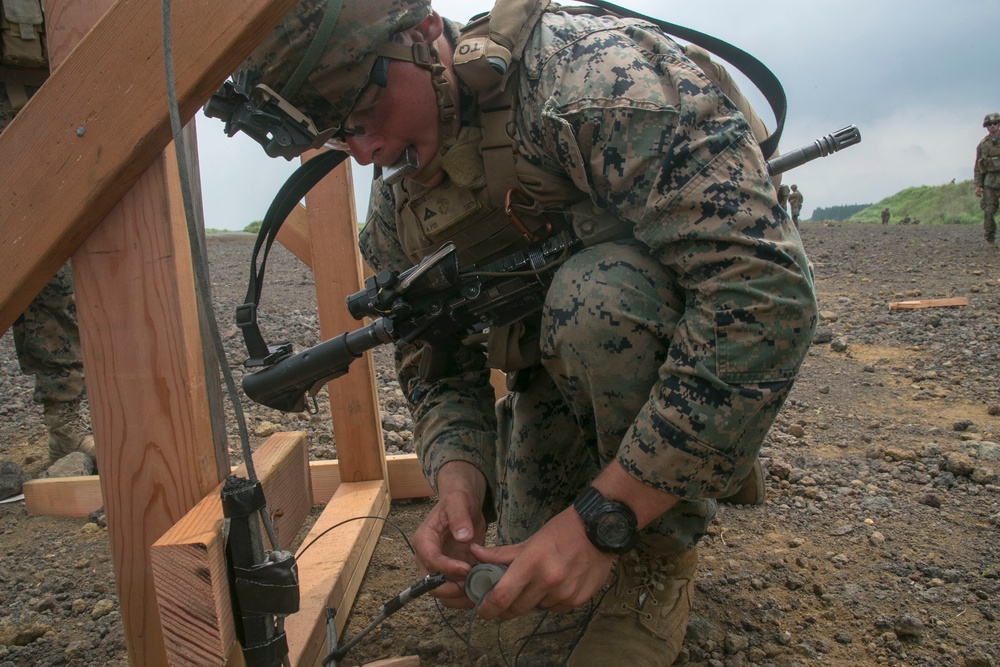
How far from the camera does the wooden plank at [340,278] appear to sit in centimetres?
231

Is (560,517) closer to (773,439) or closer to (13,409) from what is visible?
(773,439)

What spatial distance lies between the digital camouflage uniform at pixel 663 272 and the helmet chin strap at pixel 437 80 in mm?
65

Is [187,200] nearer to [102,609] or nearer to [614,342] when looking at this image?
[614,342]

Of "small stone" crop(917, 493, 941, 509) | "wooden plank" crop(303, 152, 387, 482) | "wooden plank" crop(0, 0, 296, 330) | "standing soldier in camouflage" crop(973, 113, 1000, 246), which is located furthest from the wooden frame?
"standing soldier in camouflage" crop(973, 113, 1000, 246)

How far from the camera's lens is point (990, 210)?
34.6 feet

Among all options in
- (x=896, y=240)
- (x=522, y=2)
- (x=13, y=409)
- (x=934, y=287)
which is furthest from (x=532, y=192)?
(x=896, y=240)

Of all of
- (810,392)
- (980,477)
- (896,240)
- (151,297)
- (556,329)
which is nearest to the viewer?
(151,297)

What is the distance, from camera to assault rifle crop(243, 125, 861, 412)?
5.38 ft

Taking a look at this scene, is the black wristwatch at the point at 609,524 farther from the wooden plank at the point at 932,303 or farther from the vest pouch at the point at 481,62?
the wooden plank at the point at 932,303

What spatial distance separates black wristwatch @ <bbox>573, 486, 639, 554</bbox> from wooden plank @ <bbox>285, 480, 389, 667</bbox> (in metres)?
0.72

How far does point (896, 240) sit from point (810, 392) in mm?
8596

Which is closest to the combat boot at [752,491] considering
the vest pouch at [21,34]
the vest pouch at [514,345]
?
the vest pouch at [514,345]

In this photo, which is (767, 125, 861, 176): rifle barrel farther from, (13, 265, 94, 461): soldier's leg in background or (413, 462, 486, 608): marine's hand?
(13, 265, 94, 461): soldier's leg in background

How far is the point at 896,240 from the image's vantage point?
11008 millimetres
